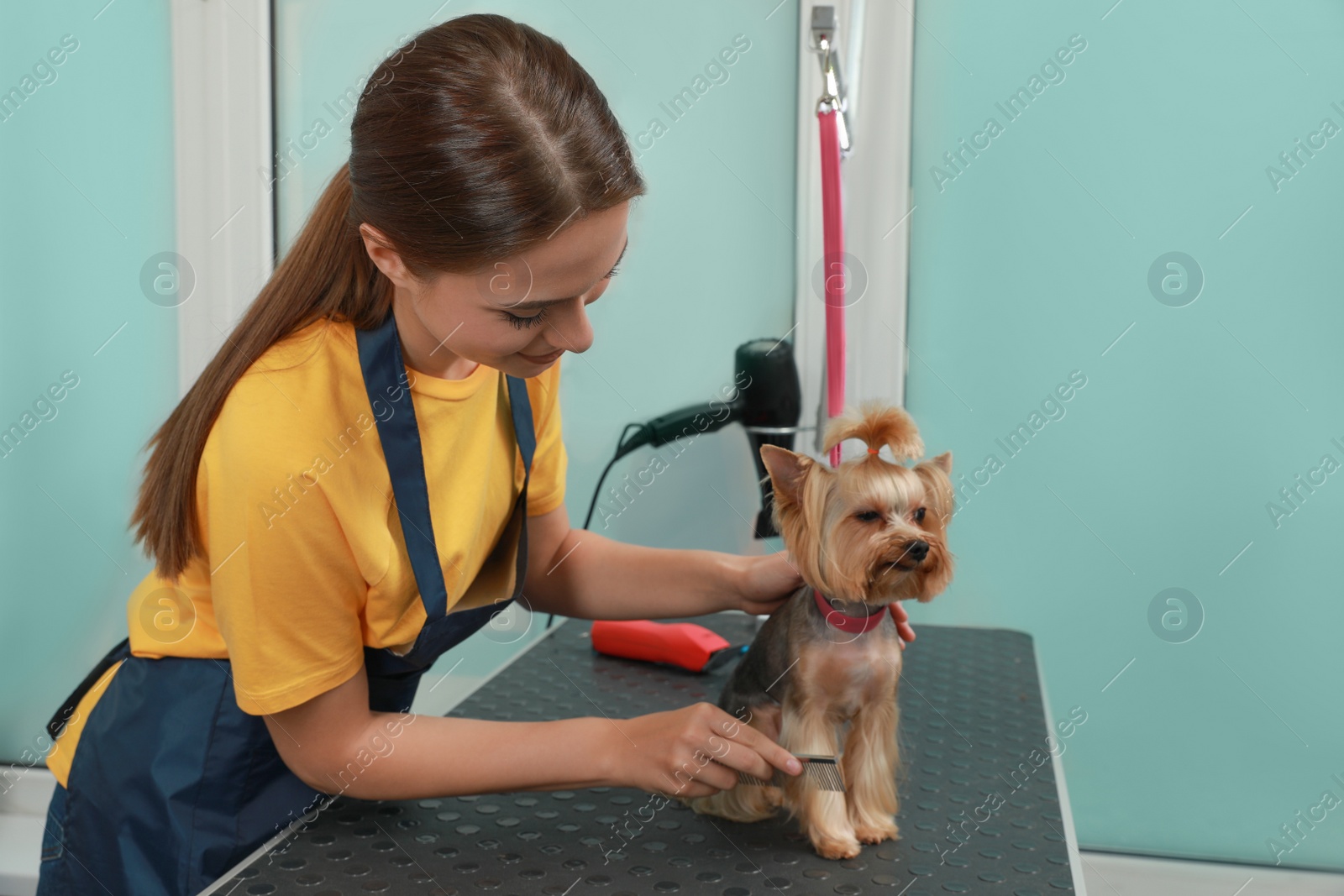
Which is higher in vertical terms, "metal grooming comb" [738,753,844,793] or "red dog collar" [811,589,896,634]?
"red dog collar" [811,589,896,634]

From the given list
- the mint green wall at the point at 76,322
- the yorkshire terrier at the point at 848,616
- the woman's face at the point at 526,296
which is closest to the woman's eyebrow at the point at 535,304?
the woman's face at the point at 526,296

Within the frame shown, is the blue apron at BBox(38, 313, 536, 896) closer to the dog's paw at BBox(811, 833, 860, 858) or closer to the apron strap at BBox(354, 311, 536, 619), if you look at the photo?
the apron strap at BBox(354, 311, 536, 619)

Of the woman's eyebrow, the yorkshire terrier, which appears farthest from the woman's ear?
the yorkshire terrier

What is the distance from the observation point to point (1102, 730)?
1.94 metres

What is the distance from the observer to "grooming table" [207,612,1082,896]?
930mm

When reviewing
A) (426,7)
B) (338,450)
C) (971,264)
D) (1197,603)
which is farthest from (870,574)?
(426,7)

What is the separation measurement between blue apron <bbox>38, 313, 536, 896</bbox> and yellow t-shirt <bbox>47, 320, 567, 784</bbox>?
0.06 feet

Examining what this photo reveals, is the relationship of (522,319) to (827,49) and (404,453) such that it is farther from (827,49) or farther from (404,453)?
(827,49)

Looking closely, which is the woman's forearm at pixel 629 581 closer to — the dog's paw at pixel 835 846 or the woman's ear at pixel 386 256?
the dog's paw at pixel 835 846

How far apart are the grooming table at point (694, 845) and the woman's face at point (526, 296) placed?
17.5 inches

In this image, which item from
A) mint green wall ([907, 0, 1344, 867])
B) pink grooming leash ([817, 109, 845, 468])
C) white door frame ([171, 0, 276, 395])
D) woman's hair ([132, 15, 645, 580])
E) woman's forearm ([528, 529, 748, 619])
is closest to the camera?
woman's hair ([132, 15, 645, 580])

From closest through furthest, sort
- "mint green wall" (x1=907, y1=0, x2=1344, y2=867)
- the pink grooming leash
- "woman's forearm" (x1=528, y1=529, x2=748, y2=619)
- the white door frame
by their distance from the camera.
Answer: the pink grooming leash, "woman's forearm" (x1=528, y1=529, x2=748, y2=619), "mint green wall" (x1=907, y1=0, x2=1344, y2=867), the white door frame

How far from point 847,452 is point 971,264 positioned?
689 mm

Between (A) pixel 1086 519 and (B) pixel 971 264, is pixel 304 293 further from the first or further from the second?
(A) pixel 1086 519
